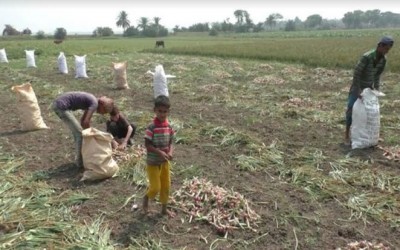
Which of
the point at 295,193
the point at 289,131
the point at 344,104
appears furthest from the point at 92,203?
the point at 344,104

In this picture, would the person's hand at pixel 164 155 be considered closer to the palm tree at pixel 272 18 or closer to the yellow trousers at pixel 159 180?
the yellow trousers at pixel 159 180

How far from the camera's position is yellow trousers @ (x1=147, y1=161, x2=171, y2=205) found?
13.2 ft

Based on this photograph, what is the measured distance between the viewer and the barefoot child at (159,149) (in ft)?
12.6

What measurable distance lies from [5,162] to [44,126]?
2.06 meters

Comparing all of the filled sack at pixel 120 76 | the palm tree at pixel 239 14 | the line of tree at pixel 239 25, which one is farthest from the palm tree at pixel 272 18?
the filled sack at pixel 120 76

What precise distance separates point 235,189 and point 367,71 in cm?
298

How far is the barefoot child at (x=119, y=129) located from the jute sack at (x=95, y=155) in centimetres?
72

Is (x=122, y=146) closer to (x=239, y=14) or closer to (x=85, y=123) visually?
(x=85, y=123)

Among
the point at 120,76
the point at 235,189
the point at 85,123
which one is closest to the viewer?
the point at 235,189

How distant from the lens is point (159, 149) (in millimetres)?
3947

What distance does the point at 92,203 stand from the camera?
4.52 m

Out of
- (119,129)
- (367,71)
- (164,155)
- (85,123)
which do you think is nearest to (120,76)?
(119,129)

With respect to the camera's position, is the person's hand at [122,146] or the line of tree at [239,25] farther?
the line of tree at [239,25]

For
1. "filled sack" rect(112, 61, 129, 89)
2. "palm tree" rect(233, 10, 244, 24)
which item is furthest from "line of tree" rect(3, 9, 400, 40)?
"filled sack" rect(112, 61, 129, 89)
